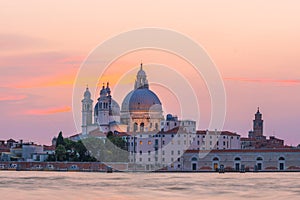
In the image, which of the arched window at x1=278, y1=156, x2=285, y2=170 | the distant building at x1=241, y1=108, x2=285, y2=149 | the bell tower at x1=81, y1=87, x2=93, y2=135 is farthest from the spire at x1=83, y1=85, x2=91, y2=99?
the arched window at x1=278, y1=156, x2=285, y2=170

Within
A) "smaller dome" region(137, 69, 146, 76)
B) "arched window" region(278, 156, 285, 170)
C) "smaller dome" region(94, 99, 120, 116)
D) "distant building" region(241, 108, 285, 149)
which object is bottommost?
"arched window" region(278, 156, 285, 170)

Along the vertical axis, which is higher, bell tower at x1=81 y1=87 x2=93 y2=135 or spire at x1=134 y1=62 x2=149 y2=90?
spire at x1=134 y1=62 x2=149 y2=90

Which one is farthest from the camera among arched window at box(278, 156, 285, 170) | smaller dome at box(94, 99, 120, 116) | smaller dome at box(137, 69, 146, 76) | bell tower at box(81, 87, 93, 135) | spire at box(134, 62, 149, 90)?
bell tower at box(81, 87, 93, 135)

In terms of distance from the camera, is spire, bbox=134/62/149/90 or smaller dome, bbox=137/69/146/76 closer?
spire, bbox=134/62/149/90

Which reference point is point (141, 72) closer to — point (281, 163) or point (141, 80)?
point (141, 80)

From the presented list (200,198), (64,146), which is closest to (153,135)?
(64,146)

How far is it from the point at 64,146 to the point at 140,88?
1426 centimetres

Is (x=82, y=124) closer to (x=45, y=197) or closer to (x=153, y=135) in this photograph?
(x=153, y=135)

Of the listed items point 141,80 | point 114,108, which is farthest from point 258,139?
point 114,108

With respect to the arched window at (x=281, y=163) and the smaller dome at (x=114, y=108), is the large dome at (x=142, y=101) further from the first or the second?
the arched window at (x=281, y=163)

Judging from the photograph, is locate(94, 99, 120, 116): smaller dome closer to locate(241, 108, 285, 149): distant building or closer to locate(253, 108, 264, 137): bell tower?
locate(241, 108, 285, 149): distant building

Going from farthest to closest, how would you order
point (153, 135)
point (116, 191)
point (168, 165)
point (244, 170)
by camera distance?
point (153, 135) < point (168, 165) < point (244, 170) < point (116, 191)

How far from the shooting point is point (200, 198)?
2897 cm

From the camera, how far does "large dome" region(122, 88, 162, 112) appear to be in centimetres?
7875
